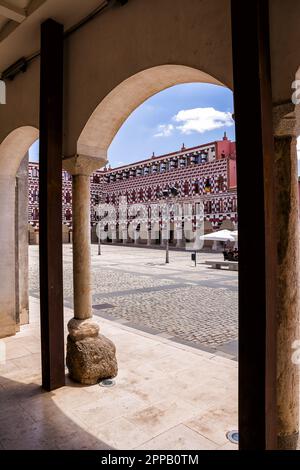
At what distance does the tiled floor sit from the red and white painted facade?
69.7 ft

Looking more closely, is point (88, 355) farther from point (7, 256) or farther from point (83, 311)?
point (7, 256)

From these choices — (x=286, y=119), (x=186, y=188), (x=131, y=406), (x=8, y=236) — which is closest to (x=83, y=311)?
(x=131, y=406)

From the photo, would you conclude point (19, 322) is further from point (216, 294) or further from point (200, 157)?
point (200, 157)

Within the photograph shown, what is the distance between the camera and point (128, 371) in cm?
425

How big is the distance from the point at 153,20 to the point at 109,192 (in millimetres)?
42984

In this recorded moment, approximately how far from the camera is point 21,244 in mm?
6000

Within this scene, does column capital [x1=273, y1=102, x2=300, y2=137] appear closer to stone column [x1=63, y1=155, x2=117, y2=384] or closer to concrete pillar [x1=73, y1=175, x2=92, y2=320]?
stone column [x1=63, y1=155, x2=117, y2=384]

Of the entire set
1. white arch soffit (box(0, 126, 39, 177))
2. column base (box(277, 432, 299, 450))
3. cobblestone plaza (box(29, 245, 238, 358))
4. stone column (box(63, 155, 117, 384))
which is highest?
white arch soffit (box(0, 126, 39, 177))

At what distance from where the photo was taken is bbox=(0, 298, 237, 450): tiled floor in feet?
9.17

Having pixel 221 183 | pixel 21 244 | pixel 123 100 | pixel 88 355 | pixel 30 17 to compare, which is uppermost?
pixel 221 183

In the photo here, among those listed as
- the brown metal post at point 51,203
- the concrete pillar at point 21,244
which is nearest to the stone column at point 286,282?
the brown metal post at point 51,203

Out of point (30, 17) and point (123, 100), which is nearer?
point (30, 17)

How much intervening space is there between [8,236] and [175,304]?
182 inches

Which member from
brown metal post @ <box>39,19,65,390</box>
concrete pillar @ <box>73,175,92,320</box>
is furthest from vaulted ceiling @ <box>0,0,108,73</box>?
concrete pillar @ <box>73,175,92,320</box>
